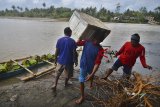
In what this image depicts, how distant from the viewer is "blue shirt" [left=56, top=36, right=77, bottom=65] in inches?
233

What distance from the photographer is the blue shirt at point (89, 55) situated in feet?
17.1

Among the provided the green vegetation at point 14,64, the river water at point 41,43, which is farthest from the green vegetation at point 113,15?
the green vegetation at point 14,64

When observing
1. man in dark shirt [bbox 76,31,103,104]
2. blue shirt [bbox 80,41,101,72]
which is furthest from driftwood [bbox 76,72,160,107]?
blue shirt [bbox 80,41,101,72]

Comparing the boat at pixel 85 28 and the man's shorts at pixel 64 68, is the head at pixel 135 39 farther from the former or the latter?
the man's shorts at pixel 64 68

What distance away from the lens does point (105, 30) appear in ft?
17.5

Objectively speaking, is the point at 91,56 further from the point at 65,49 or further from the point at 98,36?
the point at 65,49

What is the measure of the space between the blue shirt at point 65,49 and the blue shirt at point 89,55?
2.26 feet

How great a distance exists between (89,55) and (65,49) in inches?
34.2

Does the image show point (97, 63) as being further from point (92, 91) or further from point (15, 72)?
point (15, 72)

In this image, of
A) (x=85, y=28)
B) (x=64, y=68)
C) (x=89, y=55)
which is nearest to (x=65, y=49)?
(x=64, y=68)

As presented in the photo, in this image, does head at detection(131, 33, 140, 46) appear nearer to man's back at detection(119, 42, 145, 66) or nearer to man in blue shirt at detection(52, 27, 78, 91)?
man's back at detection(119, 42, 145, 66)

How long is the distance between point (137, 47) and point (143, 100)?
1.53 meters

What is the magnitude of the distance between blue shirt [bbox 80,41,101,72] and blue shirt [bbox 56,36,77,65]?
0.69 meters

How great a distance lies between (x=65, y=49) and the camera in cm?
595
